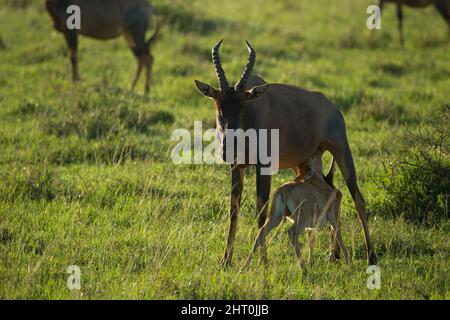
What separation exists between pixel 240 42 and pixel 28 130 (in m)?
6.70

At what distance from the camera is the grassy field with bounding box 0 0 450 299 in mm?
6445

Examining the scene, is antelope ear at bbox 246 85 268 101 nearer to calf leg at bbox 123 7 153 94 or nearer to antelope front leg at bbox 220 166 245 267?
antelope front leg at bbox 220 166 245 267

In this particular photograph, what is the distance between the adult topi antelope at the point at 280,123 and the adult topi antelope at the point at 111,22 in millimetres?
6209

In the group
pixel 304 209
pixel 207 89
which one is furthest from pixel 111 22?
pixel 304 209

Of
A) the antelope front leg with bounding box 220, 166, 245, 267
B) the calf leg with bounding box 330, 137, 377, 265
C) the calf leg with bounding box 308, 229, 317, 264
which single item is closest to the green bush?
the calf leg with bounding box 330, 137, 377, 265

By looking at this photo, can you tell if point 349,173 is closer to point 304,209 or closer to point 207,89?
point 304,209

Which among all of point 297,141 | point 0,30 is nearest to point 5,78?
point 0,30

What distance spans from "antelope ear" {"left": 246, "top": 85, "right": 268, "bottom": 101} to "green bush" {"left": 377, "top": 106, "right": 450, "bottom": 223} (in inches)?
77.1

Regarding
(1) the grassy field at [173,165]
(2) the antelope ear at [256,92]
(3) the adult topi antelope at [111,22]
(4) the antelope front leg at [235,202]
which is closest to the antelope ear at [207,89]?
(2) the antelope ear at [256,92]

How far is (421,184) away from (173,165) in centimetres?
302

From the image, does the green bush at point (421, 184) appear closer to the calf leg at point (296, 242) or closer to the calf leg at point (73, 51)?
the calf leg at point (296, 242)

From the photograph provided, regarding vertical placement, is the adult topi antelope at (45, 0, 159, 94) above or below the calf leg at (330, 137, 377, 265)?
above

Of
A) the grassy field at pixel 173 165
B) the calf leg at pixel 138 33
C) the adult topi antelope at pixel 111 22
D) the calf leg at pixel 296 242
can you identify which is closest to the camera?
the grassy field at pixel 173 165

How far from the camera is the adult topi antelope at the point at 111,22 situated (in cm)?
1370
